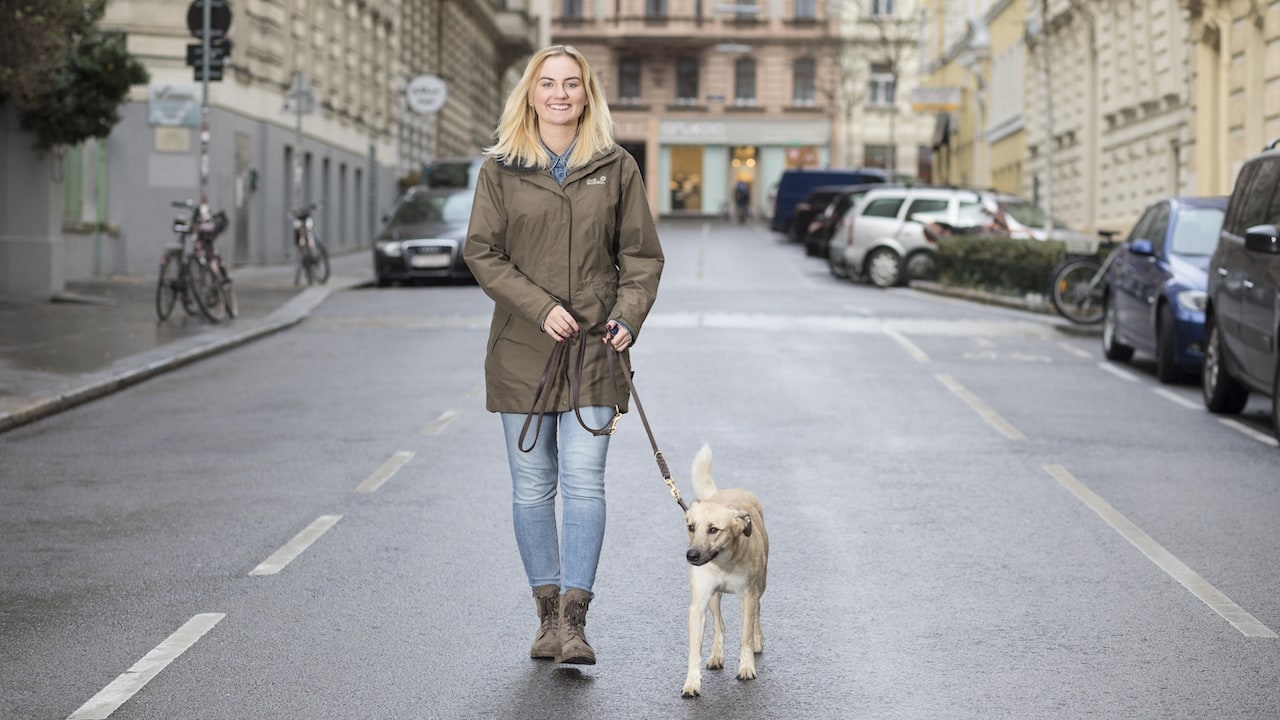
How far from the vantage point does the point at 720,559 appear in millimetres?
5582

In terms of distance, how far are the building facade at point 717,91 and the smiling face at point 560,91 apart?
8136 centimetres

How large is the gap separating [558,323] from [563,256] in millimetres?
254

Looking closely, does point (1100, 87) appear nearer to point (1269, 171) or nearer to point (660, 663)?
point (1269, 171)

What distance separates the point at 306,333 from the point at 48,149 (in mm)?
5057

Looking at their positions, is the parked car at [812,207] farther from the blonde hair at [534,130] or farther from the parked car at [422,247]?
the blonde hair at [534,130]

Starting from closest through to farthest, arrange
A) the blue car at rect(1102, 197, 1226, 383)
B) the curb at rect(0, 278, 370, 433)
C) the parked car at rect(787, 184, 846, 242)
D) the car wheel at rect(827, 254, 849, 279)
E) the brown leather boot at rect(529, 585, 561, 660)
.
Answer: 1. the brown leather boot at rect(529, 585, 561, 660)
2. the curb at rect(0, 278, 370, 433)
3. the blue car at rect(1102, 197, 1226, 383)
4. the car wheel at rect(827, 254, 849, 279)
5. the parked car at rect(787, 184, 846, 242)

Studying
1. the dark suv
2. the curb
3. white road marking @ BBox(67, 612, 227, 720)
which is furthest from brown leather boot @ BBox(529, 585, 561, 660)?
the curb

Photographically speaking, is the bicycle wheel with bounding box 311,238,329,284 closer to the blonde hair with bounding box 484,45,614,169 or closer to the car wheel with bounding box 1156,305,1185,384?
the car wheel with bounding box 1156,305,1185,384

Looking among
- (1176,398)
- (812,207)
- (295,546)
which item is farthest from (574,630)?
(812,207)

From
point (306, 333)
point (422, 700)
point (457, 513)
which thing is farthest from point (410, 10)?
point (422, 700)

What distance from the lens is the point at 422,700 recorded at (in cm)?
566

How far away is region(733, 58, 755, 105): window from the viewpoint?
87.8 meters

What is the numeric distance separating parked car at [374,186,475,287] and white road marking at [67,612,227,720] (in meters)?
22.9

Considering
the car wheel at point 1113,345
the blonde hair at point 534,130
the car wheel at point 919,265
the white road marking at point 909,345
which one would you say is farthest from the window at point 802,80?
the blonde hair at point 534,130
